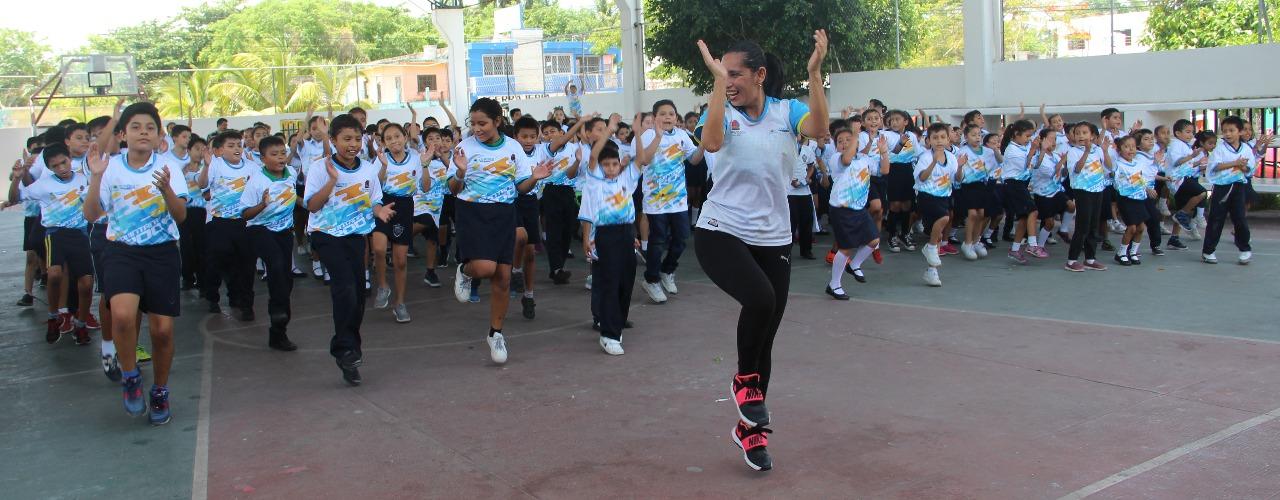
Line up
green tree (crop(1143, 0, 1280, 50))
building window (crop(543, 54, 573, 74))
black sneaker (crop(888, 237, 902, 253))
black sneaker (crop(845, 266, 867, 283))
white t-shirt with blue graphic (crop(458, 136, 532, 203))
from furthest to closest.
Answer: building window (crop(543, 54, 573, 74)) → green tree (crop(1143, 0, 1280, 50)) → black sneaker (crop(888, 237, 902, 253)) → black sneaker (crop(845, 266, 867, 283)) → white t-shirt with blue graphic (crop(458, 136, 532, 203))

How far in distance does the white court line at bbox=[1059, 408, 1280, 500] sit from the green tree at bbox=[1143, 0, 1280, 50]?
12294 mm

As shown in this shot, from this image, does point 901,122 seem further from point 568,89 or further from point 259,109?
point 259,109

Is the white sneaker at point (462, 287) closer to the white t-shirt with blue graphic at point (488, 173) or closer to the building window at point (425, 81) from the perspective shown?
the white t-shirt with blue graphic at point (488, 173)

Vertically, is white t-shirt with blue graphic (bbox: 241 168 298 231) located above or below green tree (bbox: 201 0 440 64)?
below

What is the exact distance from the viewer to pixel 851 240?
962 cm

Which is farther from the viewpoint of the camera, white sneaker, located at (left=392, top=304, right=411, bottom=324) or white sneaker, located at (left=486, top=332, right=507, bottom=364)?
white sneaker, located at (left=392, top=304, right=411, bottom=324)

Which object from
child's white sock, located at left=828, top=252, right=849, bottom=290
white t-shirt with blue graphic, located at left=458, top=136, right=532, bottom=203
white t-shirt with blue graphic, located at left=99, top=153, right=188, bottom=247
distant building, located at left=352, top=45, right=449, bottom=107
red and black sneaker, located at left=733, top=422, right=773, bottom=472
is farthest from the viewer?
distant building, located at left=352, top=45, right=449, bottom=107

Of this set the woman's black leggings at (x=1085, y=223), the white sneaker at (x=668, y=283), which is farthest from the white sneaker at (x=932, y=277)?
the white sneaker at (x=668, y=283)

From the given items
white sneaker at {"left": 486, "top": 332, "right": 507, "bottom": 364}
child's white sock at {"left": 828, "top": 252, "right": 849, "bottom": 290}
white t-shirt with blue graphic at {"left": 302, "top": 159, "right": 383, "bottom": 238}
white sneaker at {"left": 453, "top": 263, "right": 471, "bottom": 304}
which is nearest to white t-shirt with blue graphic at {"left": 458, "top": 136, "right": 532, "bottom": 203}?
white t-shirt with blue graphic at {"left": 302, "top": 159, "right": 383, "bottom": 238}

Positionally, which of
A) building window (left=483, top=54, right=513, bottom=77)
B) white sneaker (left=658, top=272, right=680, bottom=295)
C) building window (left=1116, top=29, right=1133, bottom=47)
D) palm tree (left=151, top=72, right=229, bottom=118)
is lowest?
white sneaker (left=658, top=272, right=680, bottom=295)

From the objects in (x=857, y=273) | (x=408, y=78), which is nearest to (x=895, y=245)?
(x=857, y=273)

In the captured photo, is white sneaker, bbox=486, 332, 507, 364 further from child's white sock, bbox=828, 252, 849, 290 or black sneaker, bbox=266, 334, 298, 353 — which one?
child's white sock, bbox=828, 252, 849, 290

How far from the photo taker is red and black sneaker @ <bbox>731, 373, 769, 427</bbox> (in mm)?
Answer: 4746

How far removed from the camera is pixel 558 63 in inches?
1426
